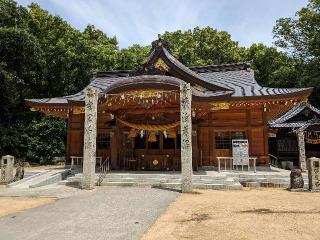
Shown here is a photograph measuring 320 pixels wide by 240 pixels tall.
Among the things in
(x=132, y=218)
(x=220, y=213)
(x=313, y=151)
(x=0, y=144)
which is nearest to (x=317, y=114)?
(x=313, y=151)

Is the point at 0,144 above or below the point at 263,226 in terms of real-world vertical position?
above

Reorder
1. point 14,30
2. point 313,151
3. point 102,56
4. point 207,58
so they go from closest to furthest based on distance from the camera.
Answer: point 313,151
point 14,30
point 102,56
point 207,58

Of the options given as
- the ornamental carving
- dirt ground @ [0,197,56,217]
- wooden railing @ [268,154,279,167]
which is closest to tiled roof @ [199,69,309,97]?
the ornamental carving

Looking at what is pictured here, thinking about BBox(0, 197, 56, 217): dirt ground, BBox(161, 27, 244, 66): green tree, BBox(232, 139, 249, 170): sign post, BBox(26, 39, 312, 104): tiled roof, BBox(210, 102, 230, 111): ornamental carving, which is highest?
BBox(161, 27, 244, 66): green tree

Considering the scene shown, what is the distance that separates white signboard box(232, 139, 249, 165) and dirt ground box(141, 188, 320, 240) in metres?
5.01

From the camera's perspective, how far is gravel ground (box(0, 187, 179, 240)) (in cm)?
597

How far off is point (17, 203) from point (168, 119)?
29.9 feet

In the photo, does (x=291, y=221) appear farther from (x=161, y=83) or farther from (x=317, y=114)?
(x=317, y=114)

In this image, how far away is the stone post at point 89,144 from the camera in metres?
12.7

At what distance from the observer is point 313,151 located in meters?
26.9

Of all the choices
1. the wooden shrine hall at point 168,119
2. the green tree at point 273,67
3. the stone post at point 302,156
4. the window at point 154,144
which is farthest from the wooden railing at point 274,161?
the window at point 154,144

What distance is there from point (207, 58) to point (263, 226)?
128 ft

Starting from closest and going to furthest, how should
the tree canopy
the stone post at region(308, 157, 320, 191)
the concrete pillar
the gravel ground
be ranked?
the gravel ground
the stone post at region(308, 157, 320, 191)
the concrete pillar
the tree canopy

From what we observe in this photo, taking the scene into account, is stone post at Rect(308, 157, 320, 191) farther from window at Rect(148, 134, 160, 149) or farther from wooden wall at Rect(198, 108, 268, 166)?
window at Rect(148, 134, 160, 149)
